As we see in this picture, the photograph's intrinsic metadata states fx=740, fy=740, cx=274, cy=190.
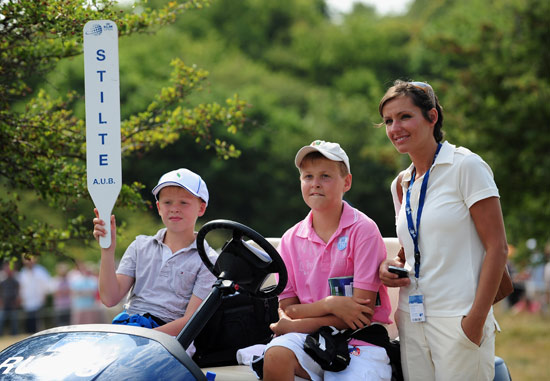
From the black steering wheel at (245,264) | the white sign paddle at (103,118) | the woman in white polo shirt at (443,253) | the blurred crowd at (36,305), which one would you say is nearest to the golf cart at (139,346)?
the black steering wheel at (245,264)

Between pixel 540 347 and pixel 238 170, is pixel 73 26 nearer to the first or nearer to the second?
pixel 540 347

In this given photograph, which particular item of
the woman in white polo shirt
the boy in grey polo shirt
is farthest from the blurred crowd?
the woman in white polo shirt

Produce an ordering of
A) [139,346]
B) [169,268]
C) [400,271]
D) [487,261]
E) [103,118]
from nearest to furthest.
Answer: [139,346], [487,261], [400,271], [103,118], [169,268]

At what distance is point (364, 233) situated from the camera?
3494mm

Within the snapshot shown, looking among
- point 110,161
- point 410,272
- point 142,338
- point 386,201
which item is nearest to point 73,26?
point 110,161

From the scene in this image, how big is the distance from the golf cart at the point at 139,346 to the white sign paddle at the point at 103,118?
0.50m

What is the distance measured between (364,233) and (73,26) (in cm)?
193

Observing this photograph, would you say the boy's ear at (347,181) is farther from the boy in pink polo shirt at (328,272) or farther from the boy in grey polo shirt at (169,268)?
the boy in grey polo shirt at (169,268)

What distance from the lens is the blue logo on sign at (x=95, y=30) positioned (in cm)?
344

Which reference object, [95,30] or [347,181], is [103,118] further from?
[347,181]

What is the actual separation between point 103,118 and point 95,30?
415 mm

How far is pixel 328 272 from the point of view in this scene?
3537 millimetres

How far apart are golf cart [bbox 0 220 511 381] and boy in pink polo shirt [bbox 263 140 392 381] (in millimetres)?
245

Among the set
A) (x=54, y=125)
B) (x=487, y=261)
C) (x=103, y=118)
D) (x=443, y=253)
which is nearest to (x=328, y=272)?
(x=443, y=253)
